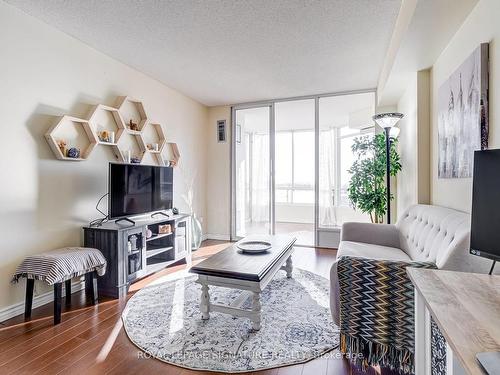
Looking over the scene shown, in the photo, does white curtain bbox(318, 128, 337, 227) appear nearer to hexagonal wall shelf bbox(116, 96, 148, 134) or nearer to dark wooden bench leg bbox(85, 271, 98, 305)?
hexagonal wall shelf bbox(116, 96, 148, 134)

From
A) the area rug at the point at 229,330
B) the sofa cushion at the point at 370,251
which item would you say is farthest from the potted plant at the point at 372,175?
the area rug at the point at 229,330

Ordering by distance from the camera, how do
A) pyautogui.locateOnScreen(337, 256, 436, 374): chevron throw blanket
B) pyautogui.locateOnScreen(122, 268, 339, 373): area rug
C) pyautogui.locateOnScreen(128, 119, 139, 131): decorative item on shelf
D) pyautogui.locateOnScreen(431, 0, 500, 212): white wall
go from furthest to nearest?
pyautogui.locateOnScreen(128, 119, 139, 131): decorative item on shelf, pyautogui.locateOnScreen(122, 268, 339, 373): area rug, pyautogui.locateOnScreen(431, 0, 500, 212): white wall, pyautogui.locateOnScreen(337, 256, 436, 374): chevron throw blanket

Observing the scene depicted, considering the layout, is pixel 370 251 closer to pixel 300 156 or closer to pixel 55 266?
pixel 55 266

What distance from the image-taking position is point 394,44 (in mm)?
2600

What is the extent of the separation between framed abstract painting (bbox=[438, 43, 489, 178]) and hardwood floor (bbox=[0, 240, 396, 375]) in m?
Answer: 1.54

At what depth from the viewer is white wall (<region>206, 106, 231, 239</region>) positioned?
5.20 m

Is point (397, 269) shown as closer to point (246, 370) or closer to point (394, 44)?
point (246, 370)

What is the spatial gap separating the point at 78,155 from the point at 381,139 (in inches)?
147

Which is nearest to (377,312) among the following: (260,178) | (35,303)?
(35,303)

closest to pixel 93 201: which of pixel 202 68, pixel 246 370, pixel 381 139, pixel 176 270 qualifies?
pixel 176 270

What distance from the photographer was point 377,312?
151 centimetres

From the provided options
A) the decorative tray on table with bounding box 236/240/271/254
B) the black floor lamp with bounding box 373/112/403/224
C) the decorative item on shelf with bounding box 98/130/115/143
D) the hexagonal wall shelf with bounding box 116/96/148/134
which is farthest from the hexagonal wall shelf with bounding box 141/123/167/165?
the black floor lamp with bounding box 373/112/403/224

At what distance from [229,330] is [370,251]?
4.60ft

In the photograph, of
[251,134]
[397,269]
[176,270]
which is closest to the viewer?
[397,269]
